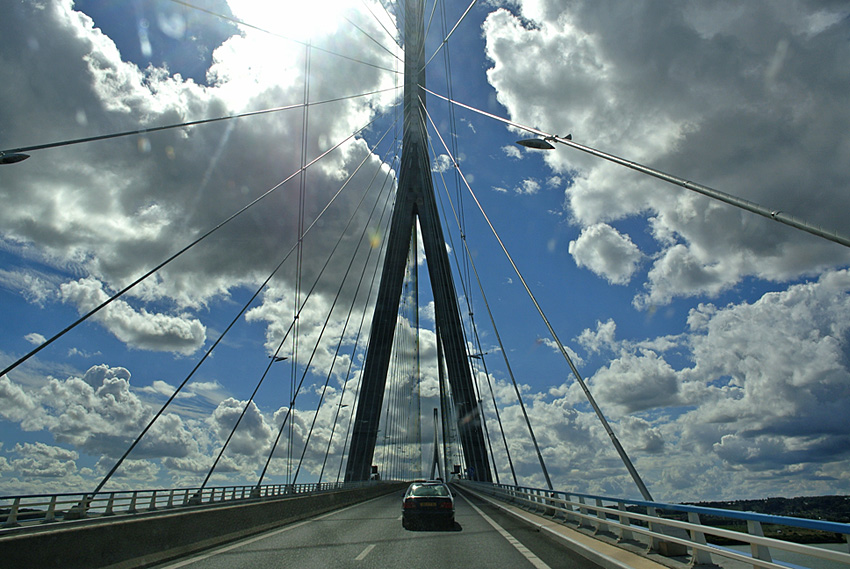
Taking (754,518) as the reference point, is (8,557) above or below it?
below

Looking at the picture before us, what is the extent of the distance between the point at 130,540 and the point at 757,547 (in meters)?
7.22

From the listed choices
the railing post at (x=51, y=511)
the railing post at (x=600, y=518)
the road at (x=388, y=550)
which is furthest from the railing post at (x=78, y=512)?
the railing post at (x=600, y=518)

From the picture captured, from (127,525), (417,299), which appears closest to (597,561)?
(127,525)

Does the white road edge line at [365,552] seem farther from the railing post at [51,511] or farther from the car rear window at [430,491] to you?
the railing post at [51,511]

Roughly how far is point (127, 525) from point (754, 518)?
7338 mm

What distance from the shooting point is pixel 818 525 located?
4500 mm

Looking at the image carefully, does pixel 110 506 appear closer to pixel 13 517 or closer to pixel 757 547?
pixel 13 517

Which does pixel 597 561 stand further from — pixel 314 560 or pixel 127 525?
pixel 127 525

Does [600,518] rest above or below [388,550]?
above

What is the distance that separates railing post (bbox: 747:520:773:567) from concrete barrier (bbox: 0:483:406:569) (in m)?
6.91

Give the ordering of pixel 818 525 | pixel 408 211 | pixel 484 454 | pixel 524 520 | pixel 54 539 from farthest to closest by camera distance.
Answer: pixel 484 454 < pixel 408 211 < pixel 524 520 < pixel 54 539 < pixel 818 525

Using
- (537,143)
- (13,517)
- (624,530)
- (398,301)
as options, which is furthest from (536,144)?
(398,301)

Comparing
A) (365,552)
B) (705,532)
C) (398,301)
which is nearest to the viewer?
(705,532)

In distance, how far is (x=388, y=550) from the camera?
30.8 ft
